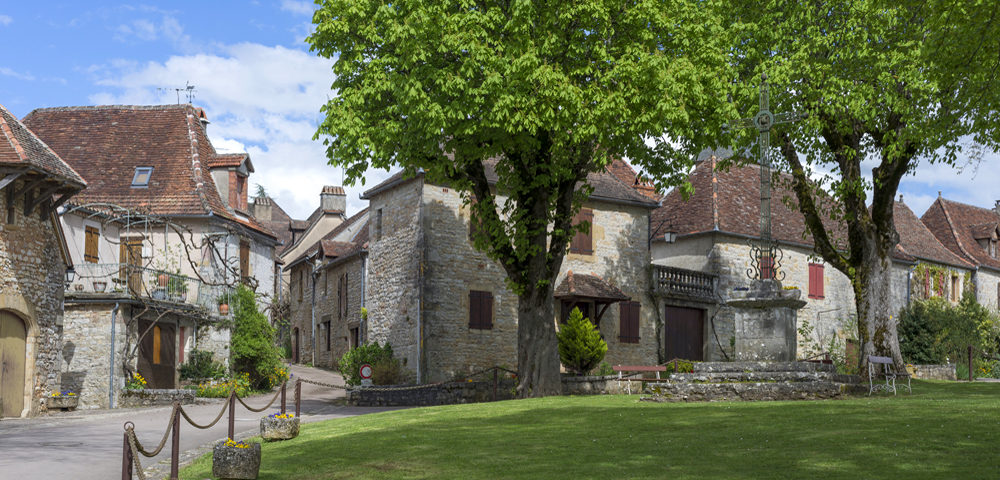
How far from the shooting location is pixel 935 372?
35.4 meters

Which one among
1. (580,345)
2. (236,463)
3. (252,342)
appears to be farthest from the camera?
(252,342)

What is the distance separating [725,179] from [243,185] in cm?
1833

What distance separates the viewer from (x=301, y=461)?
39.7ft

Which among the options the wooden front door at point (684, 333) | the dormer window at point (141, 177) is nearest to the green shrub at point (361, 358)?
the dormer window at point (141, 177)

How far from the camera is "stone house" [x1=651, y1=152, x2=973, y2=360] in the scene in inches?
1359

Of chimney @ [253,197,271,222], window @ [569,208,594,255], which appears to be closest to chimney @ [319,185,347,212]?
chimney @ [253,197,271,222]

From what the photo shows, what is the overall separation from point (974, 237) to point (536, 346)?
117ft

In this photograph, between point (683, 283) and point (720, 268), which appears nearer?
point (683, 283)

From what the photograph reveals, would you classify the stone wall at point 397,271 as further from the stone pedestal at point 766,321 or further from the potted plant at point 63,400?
the stone pedestal at point 766,321

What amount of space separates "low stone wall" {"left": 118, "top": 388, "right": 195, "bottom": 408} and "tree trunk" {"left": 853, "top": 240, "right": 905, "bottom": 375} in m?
18.2

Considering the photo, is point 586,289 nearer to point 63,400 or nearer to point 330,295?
point 330,295

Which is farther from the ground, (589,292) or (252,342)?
(589,292)

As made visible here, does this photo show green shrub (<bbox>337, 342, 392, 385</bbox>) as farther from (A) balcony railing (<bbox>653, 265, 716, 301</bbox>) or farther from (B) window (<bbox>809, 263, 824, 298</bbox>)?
(B) window (<bbox>809, 263, 824, 298</bbox>)

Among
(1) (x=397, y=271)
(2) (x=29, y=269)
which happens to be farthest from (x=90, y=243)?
(1) (x=397, y=271)
